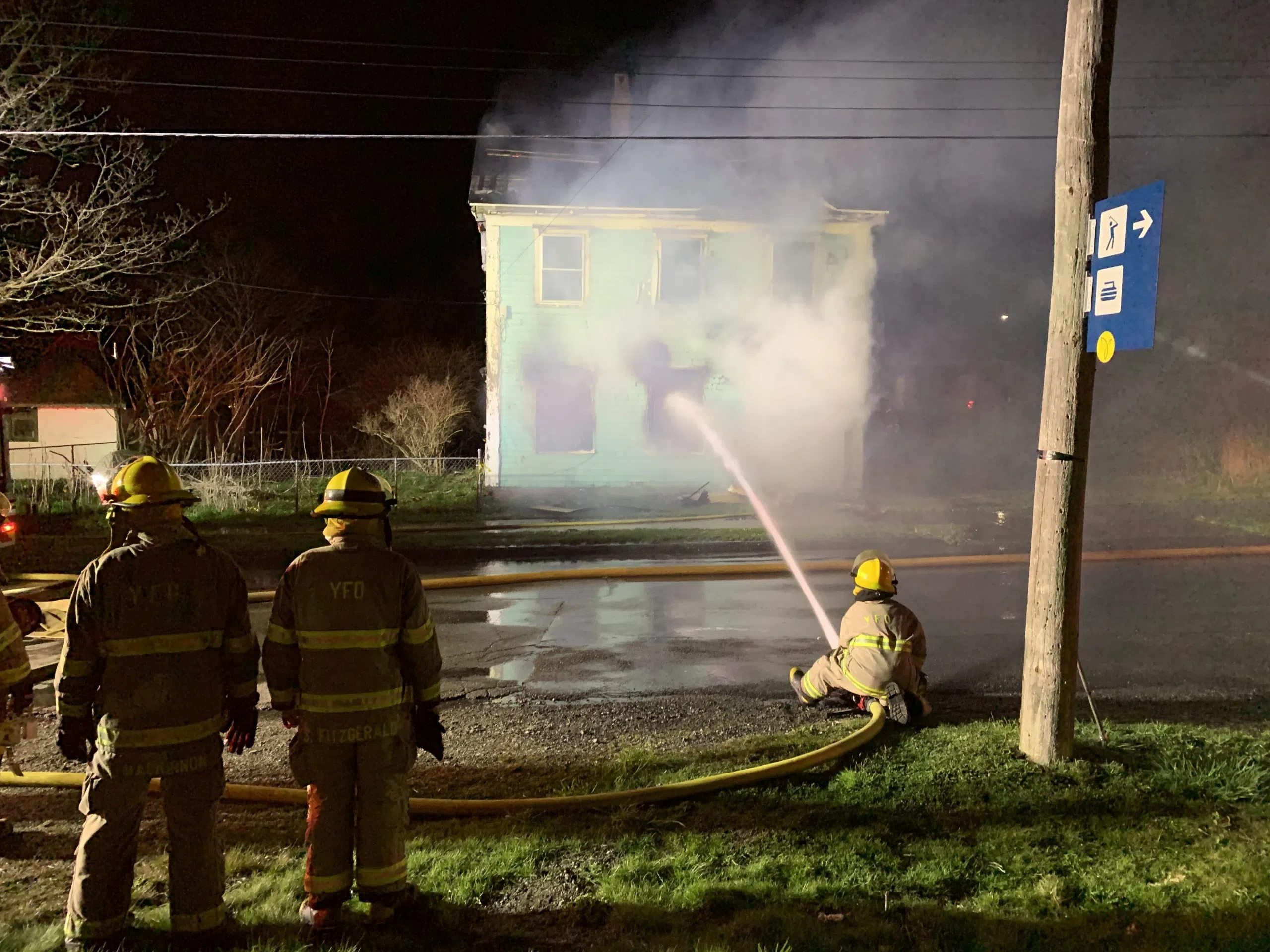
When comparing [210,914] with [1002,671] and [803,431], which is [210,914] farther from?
[803,431]

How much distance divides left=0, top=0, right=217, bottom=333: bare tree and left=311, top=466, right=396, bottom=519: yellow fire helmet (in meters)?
10.5

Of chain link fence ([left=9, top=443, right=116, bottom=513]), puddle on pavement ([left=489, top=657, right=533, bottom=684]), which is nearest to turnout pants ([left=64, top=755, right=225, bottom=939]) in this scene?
puddle on pavement ([left=489, top=657, right=533, bottom=684])

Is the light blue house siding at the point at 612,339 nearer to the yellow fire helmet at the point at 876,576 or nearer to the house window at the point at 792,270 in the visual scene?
the house window at the point at 792,270

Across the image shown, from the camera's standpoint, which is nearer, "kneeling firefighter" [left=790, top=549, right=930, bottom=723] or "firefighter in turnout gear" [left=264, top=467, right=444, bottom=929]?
"firefighter in turnout gear" [left=264, top=467, right=444, bottom=929]

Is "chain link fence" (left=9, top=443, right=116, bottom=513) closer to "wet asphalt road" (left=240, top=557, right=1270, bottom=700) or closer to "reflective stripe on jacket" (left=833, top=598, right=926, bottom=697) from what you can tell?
"wet asphalt road" (left=240, top=557, right=1270, bottom=700)

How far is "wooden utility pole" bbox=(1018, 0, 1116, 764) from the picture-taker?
173 inches

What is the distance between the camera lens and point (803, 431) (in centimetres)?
2145

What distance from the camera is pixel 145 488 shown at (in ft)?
10.1

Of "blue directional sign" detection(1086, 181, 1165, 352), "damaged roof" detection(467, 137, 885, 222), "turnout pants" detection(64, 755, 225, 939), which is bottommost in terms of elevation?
"turnout pants" detection(64, 755, 225, 939)

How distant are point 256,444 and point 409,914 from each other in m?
29.0

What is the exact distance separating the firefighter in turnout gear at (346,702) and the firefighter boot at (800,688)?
348 centimetres

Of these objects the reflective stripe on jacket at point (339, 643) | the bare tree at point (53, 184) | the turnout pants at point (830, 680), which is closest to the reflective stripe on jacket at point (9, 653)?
the reflective stripe on jacket at point (339, 643)

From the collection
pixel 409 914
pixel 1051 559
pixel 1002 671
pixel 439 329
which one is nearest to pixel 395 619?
pixel 409 914

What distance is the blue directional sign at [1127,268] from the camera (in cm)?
391
